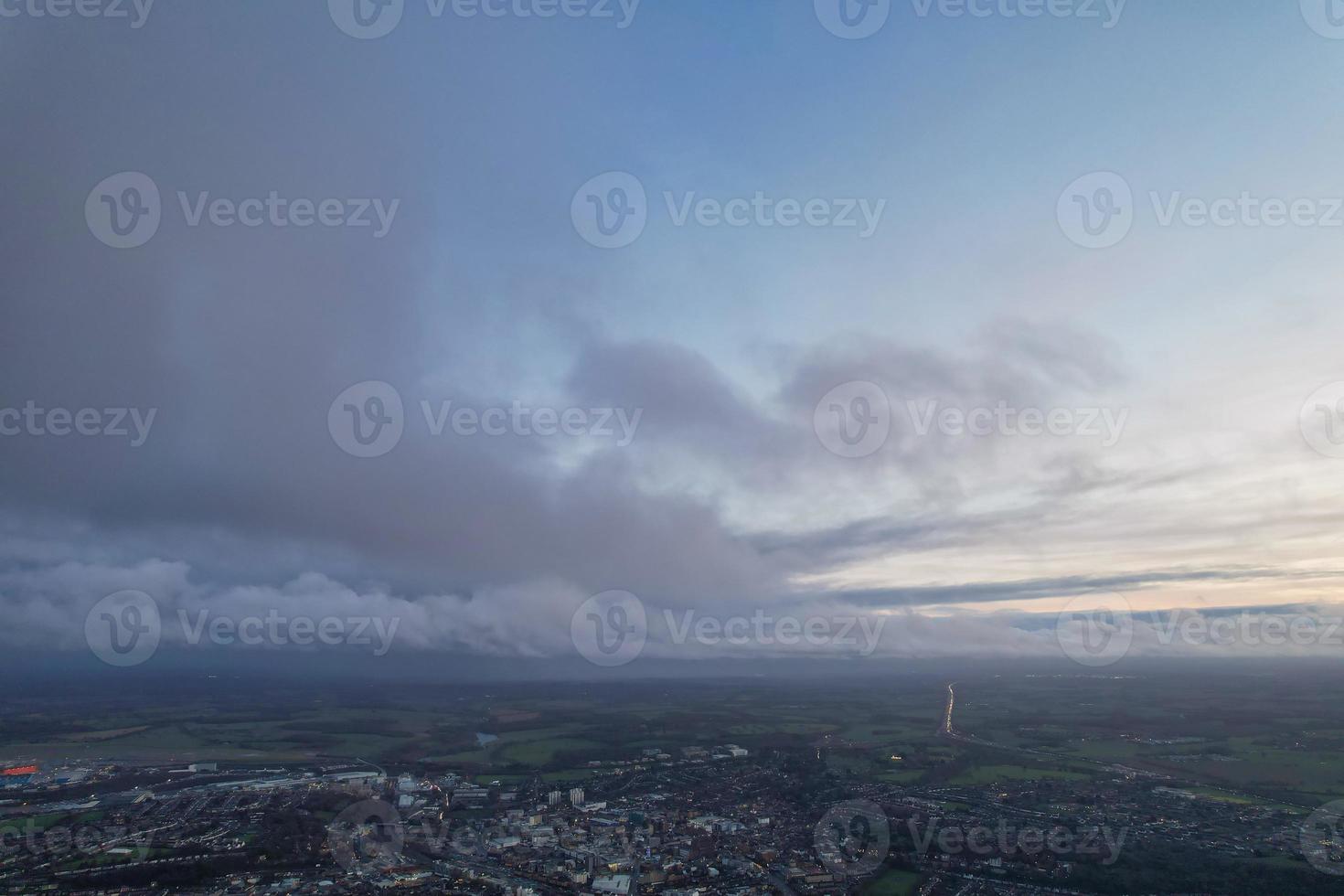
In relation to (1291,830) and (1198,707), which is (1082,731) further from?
(1291,830)

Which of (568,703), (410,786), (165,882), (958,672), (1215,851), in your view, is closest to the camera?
(165,882)

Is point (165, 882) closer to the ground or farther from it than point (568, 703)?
farther from it

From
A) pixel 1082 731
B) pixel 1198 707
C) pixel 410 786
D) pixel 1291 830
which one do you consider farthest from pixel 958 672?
pixel 410 786

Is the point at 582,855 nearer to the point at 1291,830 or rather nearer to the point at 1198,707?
the point at 1291,830

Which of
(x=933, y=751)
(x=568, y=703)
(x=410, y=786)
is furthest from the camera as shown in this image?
(x=568, y=703)

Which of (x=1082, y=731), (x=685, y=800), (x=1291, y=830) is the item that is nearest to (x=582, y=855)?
(x=685, y=800)

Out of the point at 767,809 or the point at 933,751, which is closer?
the point at 767,809

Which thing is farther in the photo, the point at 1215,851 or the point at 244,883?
the point at 1215,851

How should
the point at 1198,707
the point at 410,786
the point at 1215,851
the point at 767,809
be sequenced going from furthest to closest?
1. the point at 1198,707
2. the point at 410,786
3. the point at 767,809
4. the point at 1215,851

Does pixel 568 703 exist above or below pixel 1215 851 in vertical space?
below
